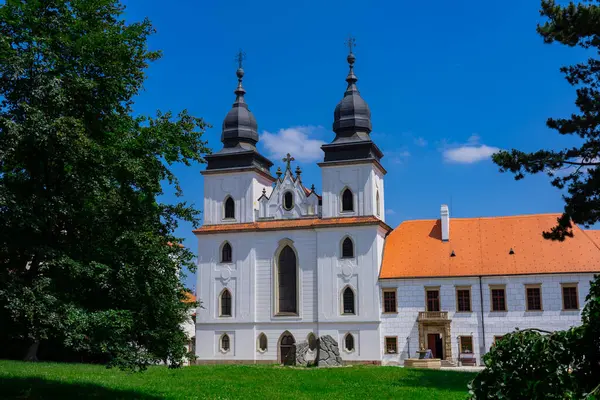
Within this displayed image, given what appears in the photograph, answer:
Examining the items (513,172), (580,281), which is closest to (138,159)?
(513,172)

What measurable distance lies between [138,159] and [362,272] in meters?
28.2

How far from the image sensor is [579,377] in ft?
23.6

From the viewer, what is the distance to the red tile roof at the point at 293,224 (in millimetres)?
42781

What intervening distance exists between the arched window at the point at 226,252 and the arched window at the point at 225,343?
4.79 m

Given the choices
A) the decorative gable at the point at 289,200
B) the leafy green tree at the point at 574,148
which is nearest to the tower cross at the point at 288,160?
the decorative gable at the point at 289,200

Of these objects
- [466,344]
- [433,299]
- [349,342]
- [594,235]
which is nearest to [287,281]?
[349,342]

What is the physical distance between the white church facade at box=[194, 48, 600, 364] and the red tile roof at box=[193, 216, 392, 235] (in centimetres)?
9

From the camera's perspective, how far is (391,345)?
41.8 meters

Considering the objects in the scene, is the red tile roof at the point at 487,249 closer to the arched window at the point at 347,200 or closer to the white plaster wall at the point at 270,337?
the arched window at the point at 347,200

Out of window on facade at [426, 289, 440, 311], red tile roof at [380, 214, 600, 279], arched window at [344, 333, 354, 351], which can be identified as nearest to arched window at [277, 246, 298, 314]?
arched window at [344, 333, 354, 351]

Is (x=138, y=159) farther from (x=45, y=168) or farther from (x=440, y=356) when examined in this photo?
(x=440, y=356)

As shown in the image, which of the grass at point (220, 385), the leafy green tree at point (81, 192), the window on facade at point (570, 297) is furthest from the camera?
the window on facade at point (570, 297)

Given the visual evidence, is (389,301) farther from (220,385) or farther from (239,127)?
(220,385)

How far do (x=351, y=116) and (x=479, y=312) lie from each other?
14.4 meters
